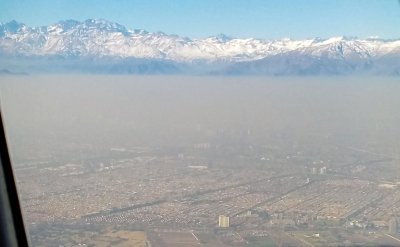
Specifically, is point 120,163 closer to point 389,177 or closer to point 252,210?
point 252,210

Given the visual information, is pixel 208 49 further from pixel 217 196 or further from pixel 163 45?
pixel 217 196

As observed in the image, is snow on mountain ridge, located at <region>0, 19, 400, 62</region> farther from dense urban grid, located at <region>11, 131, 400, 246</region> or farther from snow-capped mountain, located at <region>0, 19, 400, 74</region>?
dense urban grid, located at <region>11, 131, 400, 246</region>

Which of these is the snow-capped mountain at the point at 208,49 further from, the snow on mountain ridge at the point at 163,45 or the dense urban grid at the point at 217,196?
the dense urban grid at the point at 217,196

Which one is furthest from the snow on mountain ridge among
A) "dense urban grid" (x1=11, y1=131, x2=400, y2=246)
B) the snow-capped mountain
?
"dense urban grid" (x1=11, y1=131, x2=400, y2=246)

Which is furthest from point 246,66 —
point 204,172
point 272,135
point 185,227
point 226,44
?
point 185,227

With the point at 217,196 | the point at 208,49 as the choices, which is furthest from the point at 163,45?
the point at 217,196

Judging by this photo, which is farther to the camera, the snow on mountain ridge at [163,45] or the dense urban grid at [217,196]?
the snow on mountain ridge at [163,45]

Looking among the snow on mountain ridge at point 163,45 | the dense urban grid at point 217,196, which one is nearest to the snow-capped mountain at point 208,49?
the snow on mountain ridge at point 163,45
